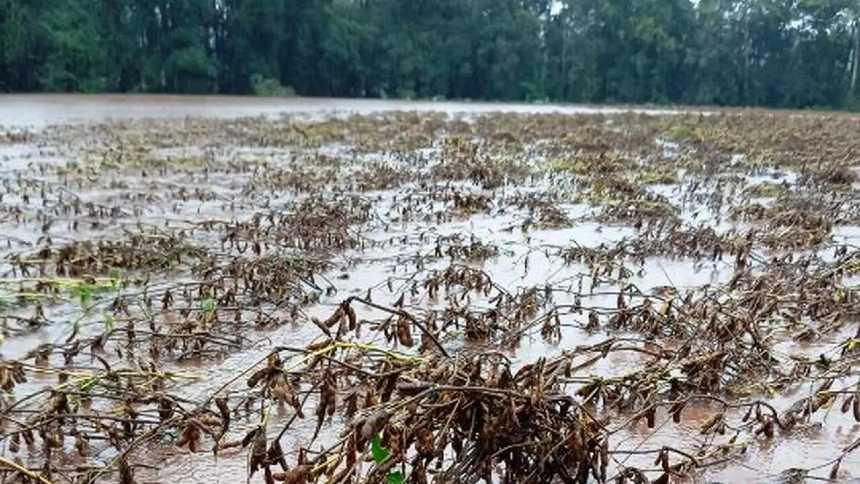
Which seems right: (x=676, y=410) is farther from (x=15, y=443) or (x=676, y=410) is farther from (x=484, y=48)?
(x=484, y=48)

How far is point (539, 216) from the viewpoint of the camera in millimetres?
7711

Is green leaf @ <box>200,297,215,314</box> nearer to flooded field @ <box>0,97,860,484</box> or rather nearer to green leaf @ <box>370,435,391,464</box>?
flooded field @ <box>0,97,860,484</box>

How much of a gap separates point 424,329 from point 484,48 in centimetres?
6949

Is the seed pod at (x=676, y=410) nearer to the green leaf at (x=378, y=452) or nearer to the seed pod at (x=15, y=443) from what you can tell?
the green leaf at (x=378, y=452)

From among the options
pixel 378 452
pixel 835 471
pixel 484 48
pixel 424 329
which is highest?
pixel 484 48

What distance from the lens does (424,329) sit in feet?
8.87

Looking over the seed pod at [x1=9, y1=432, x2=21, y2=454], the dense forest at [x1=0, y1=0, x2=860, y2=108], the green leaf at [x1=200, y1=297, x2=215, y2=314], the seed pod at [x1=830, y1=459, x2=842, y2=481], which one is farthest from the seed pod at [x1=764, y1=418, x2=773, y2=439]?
the dense forest at [x1=0, y1=0, x2=860, y2=108]

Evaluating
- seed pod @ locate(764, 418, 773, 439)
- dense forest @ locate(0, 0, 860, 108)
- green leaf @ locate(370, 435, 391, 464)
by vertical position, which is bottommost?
seed pod @ locate(764, 418, 773, 439)

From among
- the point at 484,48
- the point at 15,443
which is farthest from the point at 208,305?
Answer: the point at 484,48

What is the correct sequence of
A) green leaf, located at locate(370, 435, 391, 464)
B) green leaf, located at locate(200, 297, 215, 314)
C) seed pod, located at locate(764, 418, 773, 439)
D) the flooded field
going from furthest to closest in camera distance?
1. green leaf, located at locate(200, 297, 215, 314)
2. seed pod, located at locate(764, 418, 773, 439)
3. the flooded field
4. green leaf, located at locate(370, 435, 391, 464)

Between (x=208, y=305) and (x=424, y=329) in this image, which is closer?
(x=424, y=329)

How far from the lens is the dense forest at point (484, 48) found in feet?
188

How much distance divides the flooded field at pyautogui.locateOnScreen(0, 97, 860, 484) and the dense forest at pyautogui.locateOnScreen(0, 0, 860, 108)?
162 ft

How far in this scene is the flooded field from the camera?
91.4 inches
